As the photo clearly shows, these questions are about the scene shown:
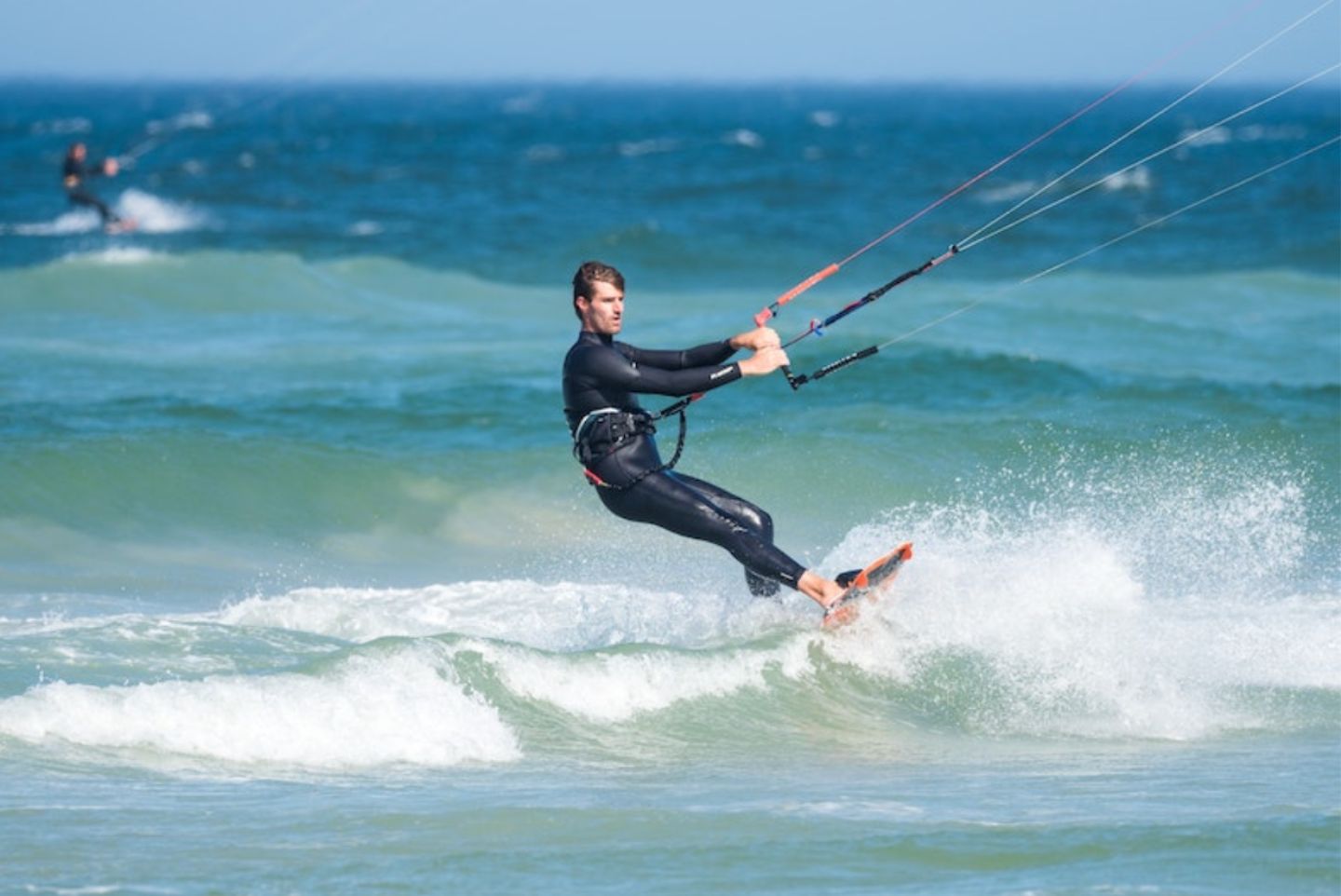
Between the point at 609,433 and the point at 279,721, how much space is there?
1.64m

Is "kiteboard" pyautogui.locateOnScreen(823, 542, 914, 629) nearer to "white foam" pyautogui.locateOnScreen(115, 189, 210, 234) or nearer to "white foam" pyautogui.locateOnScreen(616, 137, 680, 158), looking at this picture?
"white foam" pyautogui.locateOnScreen(115, 189, 210, 234)

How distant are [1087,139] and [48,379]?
193ft

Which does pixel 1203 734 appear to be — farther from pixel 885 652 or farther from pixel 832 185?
pixel 832 185

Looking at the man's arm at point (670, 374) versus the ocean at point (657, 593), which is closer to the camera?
the ocean at point (657, 593)

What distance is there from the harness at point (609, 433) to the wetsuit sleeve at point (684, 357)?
15cm

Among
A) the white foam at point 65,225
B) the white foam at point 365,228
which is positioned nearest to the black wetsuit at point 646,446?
the white foam at point 65,225

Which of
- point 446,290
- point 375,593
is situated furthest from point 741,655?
point 446,290

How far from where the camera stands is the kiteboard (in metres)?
7.88

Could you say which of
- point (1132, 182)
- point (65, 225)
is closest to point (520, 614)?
point (65, 225)

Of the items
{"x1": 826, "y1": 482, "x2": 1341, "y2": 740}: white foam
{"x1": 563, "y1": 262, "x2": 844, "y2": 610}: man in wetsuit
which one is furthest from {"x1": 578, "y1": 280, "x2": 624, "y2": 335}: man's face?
{"x1": 826, "y1": 482, "x2": 1341, "y2": 740}: white foam

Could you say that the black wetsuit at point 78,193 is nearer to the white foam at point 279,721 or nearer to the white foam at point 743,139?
the white foam at point 279,721

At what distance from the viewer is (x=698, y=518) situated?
7852 mm

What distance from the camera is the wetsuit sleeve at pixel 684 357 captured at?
7582 mm

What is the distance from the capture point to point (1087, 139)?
71.2 metres
